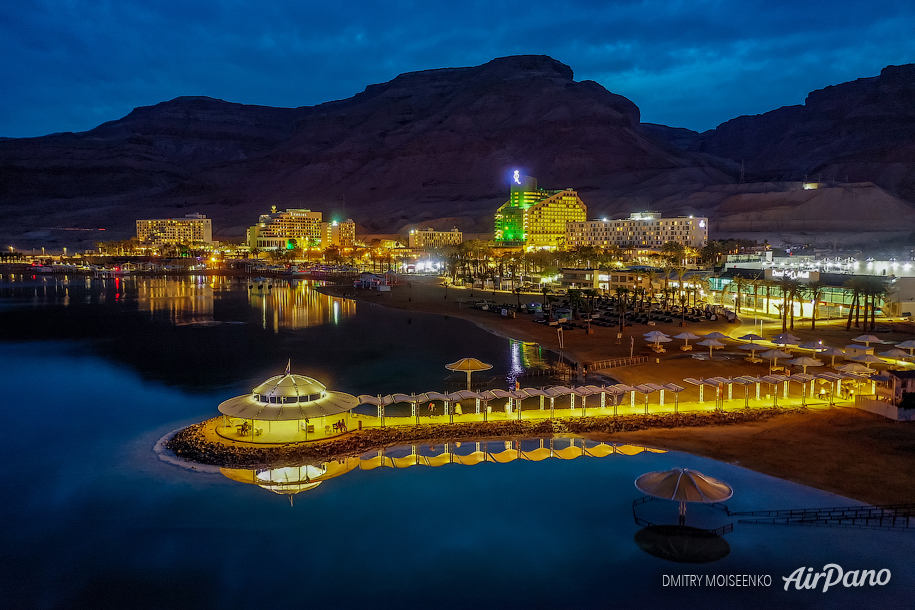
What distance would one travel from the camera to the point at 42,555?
1853cm

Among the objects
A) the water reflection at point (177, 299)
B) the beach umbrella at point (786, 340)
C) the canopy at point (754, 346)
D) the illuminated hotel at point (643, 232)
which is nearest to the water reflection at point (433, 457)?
the beach umbrella at point (786, 340)

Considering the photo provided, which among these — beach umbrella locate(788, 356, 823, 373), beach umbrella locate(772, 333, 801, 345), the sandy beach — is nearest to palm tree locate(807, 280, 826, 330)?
the sandy beach

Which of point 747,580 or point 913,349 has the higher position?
point 913,349

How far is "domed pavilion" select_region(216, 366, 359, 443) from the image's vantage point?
25.8 meters

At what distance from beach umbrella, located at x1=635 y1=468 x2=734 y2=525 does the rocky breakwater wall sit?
886 centimetres

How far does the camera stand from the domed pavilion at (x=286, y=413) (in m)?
25.8

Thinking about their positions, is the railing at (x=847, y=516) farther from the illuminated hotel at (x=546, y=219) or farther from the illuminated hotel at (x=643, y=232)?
the illuminated hotel at (x=546, y=219)

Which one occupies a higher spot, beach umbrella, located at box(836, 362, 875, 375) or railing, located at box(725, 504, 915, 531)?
beach umbrella, located at box(836, 362, 875, 375)

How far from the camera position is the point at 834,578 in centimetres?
1672

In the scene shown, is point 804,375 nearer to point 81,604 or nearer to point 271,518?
point 271,518

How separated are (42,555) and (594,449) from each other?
1883 cm

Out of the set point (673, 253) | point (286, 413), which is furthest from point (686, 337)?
point (673, 253)

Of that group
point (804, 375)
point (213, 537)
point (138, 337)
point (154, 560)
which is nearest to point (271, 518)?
point (213, 537)

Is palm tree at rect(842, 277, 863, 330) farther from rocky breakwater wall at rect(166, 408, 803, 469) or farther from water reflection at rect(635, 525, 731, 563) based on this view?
water reflection at rect(635, 525, 731, 563)
